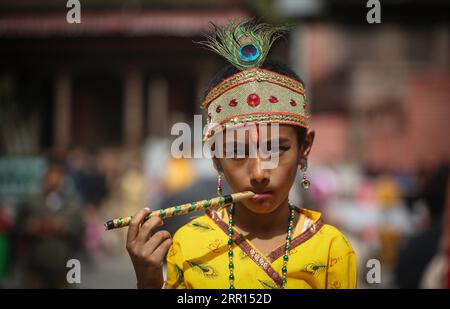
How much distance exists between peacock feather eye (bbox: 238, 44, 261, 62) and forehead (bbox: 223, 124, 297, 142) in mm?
237

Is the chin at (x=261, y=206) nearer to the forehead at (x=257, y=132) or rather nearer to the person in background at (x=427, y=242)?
the forehead at (x=257, y=132)

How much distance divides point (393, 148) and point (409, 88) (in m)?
2.27

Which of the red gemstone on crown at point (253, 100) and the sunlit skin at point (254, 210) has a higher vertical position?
the red gemstone on crown at point (253, 100)

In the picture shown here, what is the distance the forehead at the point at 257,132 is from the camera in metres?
2.05

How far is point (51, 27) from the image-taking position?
19.0 metres

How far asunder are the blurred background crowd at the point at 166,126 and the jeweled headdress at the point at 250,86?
0.56 ft

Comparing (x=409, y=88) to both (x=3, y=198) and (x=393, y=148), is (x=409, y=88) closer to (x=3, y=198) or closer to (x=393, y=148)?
(x=393, y=148)

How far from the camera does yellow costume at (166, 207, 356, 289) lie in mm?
A: 2113

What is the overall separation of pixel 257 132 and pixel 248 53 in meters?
0.28

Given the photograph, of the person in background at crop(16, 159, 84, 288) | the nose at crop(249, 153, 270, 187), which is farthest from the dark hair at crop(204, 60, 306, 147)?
the person in background at crop(16, 159, 84, 288)

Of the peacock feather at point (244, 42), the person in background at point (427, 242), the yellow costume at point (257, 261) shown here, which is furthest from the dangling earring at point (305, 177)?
the person in background at point (427, 242)

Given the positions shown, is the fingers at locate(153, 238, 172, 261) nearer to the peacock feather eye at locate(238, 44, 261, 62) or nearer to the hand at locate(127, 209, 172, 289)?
the hand at locate(127, 209, 172, 289)

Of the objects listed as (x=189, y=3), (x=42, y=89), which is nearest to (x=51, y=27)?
(x=42, y=89)

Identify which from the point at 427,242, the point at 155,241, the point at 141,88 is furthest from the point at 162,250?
the point at 141,88
